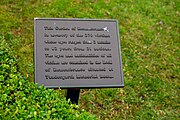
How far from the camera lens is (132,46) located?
7180mm

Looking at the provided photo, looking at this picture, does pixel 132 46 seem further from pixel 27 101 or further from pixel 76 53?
pixel 27 101

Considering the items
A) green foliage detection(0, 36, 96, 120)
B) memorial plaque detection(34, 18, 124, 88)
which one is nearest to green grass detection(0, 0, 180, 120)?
memorial plaque detection(34, 18, 124, 88)

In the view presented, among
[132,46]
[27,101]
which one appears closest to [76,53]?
[27,101]

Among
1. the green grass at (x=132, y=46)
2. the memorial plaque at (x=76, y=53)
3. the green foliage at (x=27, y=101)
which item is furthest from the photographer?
the green grass at (x=132, y=46)

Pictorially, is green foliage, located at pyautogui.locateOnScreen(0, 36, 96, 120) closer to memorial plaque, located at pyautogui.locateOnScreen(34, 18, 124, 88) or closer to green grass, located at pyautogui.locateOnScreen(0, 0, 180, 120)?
memorial plaque, located at pyautogui.locateOnScreen(34, 18, 124, 88)

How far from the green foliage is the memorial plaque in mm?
382

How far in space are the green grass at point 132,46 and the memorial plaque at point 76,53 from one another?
1.36m

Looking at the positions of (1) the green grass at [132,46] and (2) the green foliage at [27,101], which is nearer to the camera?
(2) the green foliage at [27,101]

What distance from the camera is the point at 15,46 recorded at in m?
6.61

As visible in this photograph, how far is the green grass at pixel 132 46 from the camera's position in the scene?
605cm

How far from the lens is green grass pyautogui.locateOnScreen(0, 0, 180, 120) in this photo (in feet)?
19.9

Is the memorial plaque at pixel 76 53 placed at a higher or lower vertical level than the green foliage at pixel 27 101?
higher

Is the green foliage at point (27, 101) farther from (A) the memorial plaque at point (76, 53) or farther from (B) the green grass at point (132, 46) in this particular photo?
(B) the green grass at point (132, 46)

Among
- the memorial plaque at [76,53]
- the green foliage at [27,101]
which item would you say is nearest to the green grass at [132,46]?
the memorial plaque at [76,53]
